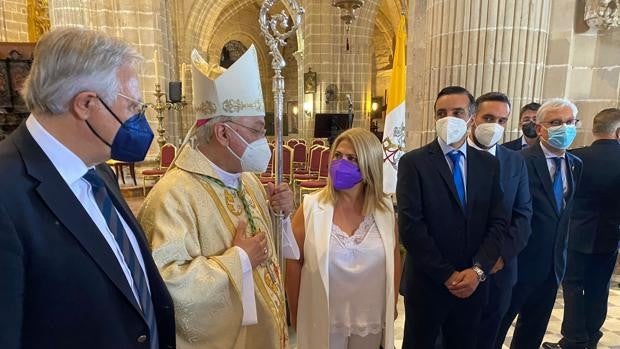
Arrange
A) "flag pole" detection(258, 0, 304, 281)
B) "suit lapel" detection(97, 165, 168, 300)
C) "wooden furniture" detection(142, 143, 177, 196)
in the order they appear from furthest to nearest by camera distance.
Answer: "wooden furniture" detection(142, 143, 177, 196), "flag pole" detection(258, 0, 304, 281), "suit lapel" detection(97, 165, 168, 300)

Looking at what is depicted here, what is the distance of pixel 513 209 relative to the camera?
2074 millimetres

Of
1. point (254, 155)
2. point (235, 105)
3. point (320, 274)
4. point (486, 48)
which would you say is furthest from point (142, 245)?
point (486, 48)

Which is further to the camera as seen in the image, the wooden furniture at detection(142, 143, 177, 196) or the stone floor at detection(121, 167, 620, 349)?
the wooden furniture at detection(142, 143, 177, 196)

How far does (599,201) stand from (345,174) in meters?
2.22

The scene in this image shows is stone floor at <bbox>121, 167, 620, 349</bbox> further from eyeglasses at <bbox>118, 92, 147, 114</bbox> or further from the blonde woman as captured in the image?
eyeglasses at <bbox>118, 92, 147, 114</bbox>

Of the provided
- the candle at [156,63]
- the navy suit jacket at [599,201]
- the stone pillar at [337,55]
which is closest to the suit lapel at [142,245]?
the navy suit jacket at [599,201]

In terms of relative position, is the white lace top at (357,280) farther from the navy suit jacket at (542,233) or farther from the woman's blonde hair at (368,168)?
the navy suit jacket at (542,233)

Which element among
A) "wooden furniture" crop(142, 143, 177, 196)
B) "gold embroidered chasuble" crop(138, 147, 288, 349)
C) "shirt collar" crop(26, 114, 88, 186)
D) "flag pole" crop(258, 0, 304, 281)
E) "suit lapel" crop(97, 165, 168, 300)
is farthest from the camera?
"wooden furniture" crop(142, 143, 177, 196)

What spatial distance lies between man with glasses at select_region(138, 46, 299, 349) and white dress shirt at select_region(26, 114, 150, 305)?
0.75ft

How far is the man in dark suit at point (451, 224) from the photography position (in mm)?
1918

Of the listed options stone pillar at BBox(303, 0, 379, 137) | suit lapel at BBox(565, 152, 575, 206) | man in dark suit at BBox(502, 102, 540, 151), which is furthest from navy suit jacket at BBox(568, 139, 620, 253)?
stone pillar at BBox(303, 0, 379, 137)

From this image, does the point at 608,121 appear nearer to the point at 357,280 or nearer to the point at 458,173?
the point at 458,173

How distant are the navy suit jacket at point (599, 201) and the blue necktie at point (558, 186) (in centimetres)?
64

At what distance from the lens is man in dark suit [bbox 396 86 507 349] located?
1918mm
